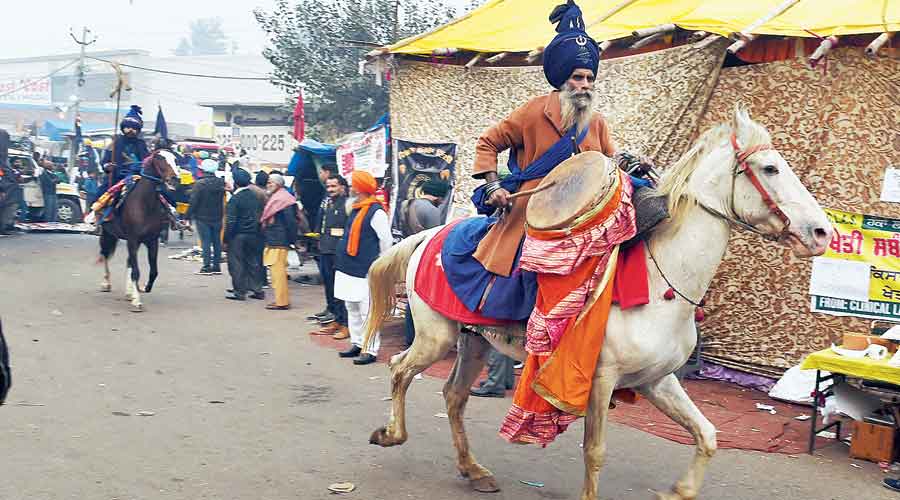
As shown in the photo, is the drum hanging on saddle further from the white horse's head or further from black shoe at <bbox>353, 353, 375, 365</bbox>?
black shoe at <bbox>353, 353, 375, 365</bbox>

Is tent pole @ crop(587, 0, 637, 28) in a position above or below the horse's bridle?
above

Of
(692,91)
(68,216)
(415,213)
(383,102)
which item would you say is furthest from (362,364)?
(68,216)

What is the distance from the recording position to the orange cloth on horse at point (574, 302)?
4.58 meters

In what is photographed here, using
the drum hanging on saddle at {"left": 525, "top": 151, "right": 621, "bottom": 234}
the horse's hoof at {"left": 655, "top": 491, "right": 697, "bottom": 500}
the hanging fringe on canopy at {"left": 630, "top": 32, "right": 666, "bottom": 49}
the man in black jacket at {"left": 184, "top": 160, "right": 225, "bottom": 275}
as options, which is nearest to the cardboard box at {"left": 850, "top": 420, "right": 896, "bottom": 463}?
the horse's hoof at {"left": 655, "top": 491, "right": 697, "bottom": 500}

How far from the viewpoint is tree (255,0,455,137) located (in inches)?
855

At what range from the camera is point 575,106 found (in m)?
4.95

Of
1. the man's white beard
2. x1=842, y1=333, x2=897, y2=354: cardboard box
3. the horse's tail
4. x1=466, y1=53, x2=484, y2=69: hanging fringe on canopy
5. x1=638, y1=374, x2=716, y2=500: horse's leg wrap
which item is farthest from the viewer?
x1=466, y1=53, x2=484, y2=69: hanging fringe on canopy

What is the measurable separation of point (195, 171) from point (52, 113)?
164 ft

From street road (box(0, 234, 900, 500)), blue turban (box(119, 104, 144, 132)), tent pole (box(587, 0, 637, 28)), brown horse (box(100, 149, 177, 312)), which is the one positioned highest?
tent pole (box(587, 0, 637, 28))

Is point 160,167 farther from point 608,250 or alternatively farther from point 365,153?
point 608,250

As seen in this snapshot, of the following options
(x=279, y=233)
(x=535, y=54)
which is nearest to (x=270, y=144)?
(x=279, y=233)

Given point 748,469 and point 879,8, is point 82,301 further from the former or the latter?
point 879,8

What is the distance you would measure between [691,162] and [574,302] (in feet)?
3.14

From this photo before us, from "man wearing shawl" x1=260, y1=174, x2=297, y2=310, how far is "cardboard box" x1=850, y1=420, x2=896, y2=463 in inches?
311
